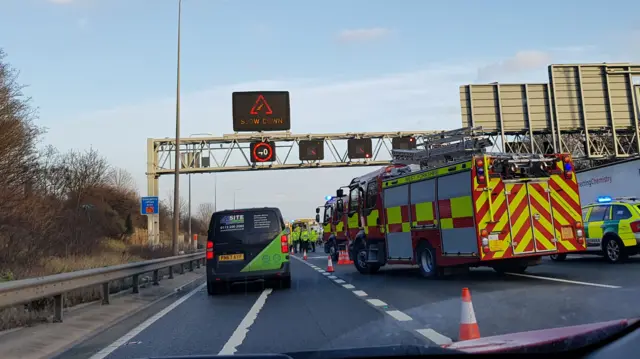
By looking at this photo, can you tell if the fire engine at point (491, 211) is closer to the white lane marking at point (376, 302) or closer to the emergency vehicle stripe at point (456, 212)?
the emergency vehicle stripe at point (456, 212)

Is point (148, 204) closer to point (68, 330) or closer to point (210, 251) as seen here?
point (210, 251)

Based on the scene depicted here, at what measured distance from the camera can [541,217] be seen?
502 inches

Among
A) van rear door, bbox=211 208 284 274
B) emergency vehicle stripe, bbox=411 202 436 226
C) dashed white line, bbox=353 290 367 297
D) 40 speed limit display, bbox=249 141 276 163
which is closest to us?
dashed white line, bbox=353 290 367 297

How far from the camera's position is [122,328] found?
8789mm

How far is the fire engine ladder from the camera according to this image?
14.8 metres

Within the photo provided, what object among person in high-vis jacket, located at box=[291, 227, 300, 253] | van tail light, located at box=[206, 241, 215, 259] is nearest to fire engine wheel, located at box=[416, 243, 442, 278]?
van tail light, located at box=[206, 241, 215, 259]

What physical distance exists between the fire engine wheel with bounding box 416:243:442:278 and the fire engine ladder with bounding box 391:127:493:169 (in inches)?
89.3

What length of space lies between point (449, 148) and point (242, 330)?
9.43 meters

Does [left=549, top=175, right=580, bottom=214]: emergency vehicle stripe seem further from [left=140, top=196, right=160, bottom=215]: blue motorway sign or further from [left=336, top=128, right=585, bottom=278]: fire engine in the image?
[left=140, top=196, right=160, bottom=215]: blue motorway sign

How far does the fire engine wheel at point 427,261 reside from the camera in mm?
14156

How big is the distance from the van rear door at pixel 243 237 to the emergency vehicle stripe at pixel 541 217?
588 cm

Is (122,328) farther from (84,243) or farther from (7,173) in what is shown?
(84,243)

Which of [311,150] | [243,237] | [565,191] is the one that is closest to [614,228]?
[565,191]

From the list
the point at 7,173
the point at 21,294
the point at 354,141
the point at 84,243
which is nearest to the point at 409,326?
the point at 21,294
